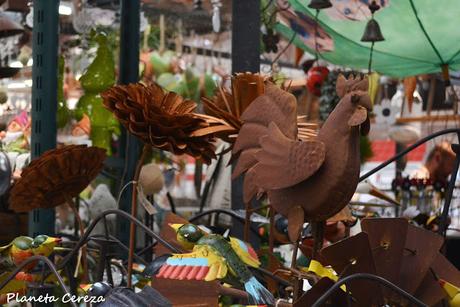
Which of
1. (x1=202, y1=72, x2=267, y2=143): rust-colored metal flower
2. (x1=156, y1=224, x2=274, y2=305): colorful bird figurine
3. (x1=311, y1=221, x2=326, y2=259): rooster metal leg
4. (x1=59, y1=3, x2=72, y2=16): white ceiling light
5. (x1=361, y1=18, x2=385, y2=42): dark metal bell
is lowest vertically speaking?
(x1=156, y1=224, x2=274, y2=305): colorful bird figurine

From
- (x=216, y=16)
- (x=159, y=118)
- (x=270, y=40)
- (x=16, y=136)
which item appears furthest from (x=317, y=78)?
(x=159, y=118)

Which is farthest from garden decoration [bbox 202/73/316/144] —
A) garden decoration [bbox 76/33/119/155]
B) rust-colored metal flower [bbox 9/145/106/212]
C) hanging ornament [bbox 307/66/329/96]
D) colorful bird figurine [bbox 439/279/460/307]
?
hanging ornament [bbox 307/66/329/96]

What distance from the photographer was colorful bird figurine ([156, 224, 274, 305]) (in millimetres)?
664

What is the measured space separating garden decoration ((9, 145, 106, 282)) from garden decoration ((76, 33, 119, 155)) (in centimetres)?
104

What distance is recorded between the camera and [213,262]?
676 mm

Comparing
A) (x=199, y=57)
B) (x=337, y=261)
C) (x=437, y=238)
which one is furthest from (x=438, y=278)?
(x=199, y=57)

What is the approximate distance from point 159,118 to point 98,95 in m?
1.32

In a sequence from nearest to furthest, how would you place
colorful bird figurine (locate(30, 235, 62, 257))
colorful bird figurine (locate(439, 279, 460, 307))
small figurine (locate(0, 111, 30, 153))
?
colorful bird figurine (locate(439, 279, 460, 307)) → colorful bird figurine (locate(30, 235, 62, 257)) → small figurine (locate(0, 111, 30, 153))

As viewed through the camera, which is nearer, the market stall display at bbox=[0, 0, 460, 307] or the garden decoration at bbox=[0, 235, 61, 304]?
the market stall display at bbox=[0, 0, 460, 307]

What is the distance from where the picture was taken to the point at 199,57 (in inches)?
139

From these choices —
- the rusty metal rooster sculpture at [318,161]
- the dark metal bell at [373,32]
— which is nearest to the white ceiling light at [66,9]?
the dark metal bell at [373,32]

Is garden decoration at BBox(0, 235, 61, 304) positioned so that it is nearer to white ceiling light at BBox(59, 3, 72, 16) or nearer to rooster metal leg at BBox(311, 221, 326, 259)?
rooster metal leg at BBox(311, 221, 326, 259)

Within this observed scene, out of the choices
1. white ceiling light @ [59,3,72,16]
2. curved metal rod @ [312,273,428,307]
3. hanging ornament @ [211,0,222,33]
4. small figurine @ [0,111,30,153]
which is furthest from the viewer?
white ceiling light @ [59,3,72,16]

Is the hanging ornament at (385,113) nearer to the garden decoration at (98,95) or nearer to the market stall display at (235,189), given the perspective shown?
the market stall display at (235,189)
